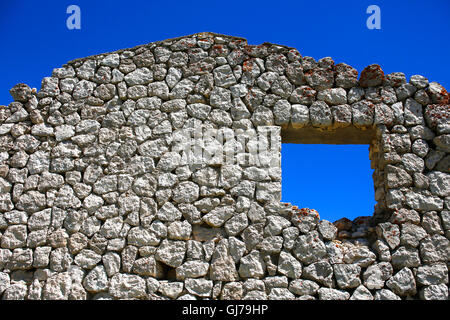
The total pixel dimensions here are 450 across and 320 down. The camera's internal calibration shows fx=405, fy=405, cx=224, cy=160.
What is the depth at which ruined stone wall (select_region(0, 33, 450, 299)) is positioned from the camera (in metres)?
4.52

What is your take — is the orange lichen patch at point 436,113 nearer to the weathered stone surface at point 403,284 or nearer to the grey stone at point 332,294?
the weathered stone surface at point 403,284

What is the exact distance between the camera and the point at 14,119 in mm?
5320

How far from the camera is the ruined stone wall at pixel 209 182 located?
178 inches

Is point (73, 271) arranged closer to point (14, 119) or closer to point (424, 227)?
point (14, 119)

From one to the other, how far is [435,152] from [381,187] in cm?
75

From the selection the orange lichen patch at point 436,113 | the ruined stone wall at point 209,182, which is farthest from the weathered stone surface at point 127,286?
the orange lichen patch at point 436,113

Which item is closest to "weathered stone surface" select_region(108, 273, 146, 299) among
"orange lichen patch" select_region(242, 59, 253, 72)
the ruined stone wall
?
the ruined stone wall

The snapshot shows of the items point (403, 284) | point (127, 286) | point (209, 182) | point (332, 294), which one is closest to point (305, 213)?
point (332, 294)

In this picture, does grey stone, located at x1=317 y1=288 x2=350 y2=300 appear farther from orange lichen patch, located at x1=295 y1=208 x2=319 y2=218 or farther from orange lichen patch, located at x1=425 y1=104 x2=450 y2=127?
orange lichen patch, located at x1=425 y1=104 x2=450 y2=127

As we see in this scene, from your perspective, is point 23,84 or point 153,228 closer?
point 153,228

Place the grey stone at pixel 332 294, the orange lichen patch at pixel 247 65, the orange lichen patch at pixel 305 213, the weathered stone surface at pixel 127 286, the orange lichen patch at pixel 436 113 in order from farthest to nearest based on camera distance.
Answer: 1. the orange lichen patch at pixel 247 65
2. the orange lichen patch at pixel 436 113
3. the orange lichen patch at pixel 305 213
4. the weathered stone surface at pixel 127 286
5. the grey stone at pixel 332 294

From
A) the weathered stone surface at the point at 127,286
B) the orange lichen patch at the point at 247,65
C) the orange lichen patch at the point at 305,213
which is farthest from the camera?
the orange lichen patch at the point at 247,65

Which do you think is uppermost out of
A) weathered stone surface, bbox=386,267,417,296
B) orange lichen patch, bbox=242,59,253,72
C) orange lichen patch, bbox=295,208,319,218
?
orange lichen patch, bbox=242,59,253,72

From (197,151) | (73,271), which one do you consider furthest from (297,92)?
(73,271)
